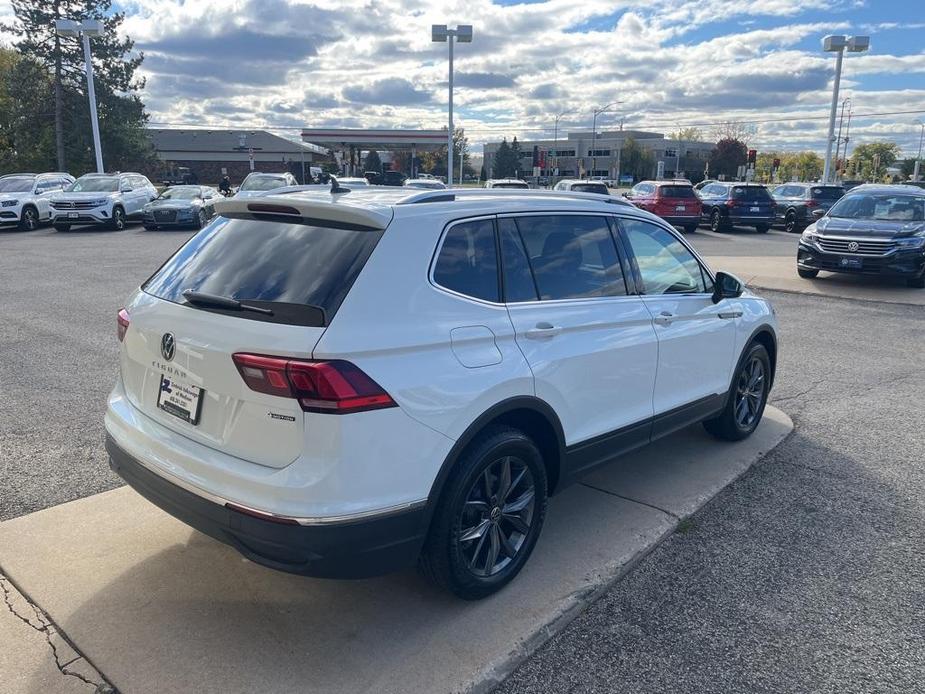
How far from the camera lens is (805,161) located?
125688 mm

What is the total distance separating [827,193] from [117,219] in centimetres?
2508

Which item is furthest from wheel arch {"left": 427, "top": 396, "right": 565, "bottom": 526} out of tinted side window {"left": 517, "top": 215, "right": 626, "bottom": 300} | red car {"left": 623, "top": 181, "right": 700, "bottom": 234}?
red car {"left": 623, "top": 181, "right": 700, "bottom": 234}

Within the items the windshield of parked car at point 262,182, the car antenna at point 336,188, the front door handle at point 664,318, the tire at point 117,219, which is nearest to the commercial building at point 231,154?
the windshield of parked car at point 262,182

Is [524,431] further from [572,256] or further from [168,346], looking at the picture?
[168,346]

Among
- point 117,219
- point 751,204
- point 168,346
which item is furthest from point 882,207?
point 117,219

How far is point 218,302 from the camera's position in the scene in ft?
9.77

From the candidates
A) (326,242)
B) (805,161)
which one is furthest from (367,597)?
(805,161)

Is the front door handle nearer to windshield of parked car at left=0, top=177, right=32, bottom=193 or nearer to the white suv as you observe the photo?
the white suv

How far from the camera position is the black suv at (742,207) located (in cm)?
2580

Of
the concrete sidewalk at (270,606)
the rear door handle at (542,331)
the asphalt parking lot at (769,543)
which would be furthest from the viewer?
the rear door handle at (542,331)

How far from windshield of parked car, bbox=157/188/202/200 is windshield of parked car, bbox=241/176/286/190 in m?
1.76

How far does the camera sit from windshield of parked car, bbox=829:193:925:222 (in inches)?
544

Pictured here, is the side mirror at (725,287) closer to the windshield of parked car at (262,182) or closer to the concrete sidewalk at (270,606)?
the concrete sidewalk at (270,606)

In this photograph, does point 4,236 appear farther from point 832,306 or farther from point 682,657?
point 682,657
